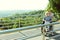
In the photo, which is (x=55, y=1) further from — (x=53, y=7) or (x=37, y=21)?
(x=37, y=21)

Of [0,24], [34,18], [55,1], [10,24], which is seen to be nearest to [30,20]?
[34,18]

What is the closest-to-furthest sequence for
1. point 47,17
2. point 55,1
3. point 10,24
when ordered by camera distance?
1. point 47,17
2. point 10,24
3. point 55,1

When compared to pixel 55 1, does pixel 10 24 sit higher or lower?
lower

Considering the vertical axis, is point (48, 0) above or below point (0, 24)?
above

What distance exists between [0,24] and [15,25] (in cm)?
86

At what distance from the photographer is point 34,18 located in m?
12.4

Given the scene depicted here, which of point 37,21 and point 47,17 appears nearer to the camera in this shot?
point 47,17

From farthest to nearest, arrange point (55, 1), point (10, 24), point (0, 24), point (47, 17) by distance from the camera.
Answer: point (55, 1) < point (10, 24) < point (0, 24) < point (47, 17)

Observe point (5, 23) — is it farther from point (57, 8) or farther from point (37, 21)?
point (57, 8)

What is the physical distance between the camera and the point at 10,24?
39.7 feet

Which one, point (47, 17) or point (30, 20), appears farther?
point (30, 20)

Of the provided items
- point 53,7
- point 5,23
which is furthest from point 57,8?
point 5,23

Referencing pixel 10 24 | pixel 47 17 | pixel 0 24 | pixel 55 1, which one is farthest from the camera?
pixel 55 1

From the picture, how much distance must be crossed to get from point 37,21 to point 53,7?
10.7 meters
